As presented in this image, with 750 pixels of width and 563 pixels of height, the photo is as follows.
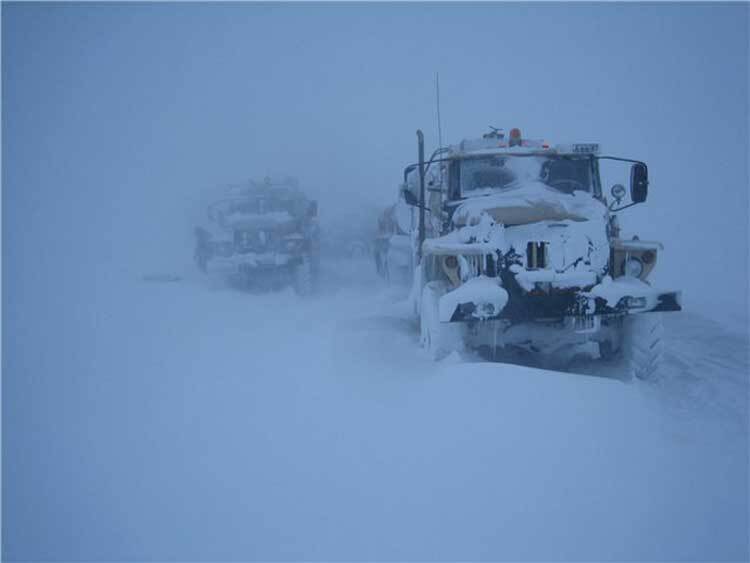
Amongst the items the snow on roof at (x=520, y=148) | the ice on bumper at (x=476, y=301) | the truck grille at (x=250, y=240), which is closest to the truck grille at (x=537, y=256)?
the ice on bumper at (x=476, y=301)

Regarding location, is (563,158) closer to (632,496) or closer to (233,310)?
(632,496)

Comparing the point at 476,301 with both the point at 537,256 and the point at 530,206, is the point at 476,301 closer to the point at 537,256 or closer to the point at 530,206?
the point at 537,256

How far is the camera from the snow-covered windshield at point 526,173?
234 inches

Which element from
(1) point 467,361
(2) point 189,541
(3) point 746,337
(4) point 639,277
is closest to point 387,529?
(2) point 189,541

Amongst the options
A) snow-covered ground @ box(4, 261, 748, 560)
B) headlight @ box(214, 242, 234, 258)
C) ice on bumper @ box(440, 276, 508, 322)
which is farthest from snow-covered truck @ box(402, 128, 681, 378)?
headlight @ box(214, 242, 234, 258)

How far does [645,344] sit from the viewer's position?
506cm

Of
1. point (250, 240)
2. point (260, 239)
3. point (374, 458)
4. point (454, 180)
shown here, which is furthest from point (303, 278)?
point (374, 458)

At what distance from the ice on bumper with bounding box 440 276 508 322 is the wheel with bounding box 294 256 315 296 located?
5.99 meters

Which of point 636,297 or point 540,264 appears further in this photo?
point 540,264

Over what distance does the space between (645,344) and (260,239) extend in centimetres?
757

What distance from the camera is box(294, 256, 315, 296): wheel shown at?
33.8ft

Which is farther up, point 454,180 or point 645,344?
point 454,180

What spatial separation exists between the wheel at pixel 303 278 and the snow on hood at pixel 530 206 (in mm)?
5097

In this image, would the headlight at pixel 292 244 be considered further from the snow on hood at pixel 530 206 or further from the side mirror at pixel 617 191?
the side mirror at pixel 617 191
